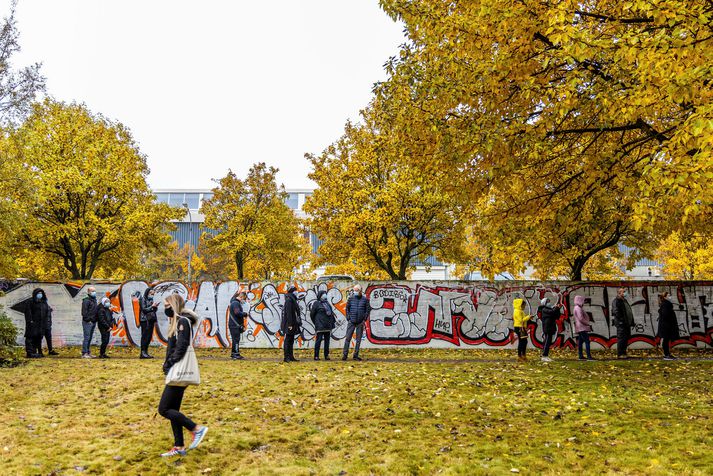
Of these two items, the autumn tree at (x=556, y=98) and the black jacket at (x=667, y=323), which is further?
the black jacket at (x=667, y=323)

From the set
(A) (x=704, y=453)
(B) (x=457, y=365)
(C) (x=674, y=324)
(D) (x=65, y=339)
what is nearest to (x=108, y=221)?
(D) (x=65, y=339)

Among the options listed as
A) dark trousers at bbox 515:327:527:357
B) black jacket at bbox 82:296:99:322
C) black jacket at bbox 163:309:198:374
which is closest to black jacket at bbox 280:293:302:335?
black jacket at bbox 82:296:99:322

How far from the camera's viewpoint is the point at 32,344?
14266 mm

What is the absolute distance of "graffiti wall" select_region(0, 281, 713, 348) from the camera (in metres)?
16.9

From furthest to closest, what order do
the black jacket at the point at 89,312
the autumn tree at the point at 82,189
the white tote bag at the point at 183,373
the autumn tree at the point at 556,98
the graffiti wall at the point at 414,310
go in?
the autumn tree at the point at 82,189 < the graffiti wall at the point at 414,310 < the black jacket at the point at 89,312 < the autumn tree at the point at 556,98 < the white tote bag at the point at 183,373

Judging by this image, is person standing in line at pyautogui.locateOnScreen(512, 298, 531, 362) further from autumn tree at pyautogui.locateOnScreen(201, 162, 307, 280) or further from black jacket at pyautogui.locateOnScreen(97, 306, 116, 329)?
autumn tree at pyautogui.locateOnScreen(201, 162, 307, 280)

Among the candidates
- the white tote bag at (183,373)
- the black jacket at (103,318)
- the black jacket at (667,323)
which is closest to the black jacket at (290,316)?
the black jacket at (103,318)

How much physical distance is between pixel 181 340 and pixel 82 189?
19.7 metres

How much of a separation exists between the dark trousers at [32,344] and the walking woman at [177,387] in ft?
33.0

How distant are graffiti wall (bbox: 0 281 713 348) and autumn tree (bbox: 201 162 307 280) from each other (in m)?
14.8

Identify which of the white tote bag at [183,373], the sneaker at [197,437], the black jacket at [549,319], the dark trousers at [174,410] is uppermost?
the black jacket at [549,319]

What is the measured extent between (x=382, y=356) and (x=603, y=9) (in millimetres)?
9763

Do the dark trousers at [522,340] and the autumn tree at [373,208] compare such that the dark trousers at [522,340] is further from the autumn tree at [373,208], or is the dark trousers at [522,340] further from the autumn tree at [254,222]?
the autumn tree at [254,222]

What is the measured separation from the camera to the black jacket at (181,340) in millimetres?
5883
